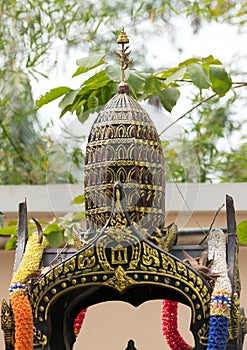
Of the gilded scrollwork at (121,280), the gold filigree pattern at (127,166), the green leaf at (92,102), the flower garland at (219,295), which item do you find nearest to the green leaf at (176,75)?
the green leaf at (92,102)

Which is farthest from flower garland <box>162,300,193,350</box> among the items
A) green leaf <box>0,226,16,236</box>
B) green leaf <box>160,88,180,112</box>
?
green leaf <box>0,226,16,236</box>

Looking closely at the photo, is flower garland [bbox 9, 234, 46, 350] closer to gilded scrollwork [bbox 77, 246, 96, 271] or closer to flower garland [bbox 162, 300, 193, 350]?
gilded scrollwork [bbox 77, 246, 96, 271]

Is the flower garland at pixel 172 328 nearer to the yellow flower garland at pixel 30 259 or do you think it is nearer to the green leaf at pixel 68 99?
the yellow flower garland at pixel 30 259

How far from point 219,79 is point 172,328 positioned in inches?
20.2

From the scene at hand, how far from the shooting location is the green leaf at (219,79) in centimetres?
232

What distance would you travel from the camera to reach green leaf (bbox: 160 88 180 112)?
2.24 meters

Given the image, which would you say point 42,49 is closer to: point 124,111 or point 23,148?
point 23,148

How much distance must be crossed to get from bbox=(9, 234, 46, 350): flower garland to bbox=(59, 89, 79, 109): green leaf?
0.36m

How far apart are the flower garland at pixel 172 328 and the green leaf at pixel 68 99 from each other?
1.39ft

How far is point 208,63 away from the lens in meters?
2.48

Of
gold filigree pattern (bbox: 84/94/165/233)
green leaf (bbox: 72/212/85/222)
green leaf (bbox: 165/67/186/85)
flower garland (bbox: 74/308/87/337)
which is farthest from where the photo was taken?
green leaf (bbox: 165/67/186/85)

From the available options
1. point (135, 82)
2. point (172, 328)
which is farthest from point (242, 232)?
point (135, 82)

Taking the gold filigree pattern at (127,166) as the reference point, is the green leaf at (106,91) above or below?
above

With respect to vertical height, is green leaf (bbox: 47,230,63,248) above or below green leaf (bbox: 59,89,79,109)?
below
